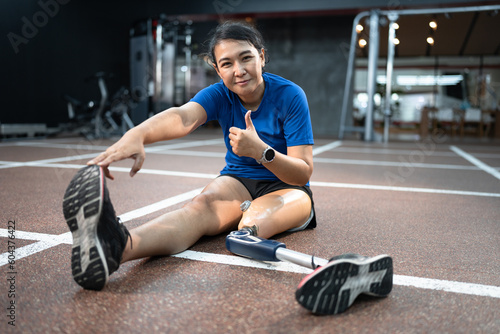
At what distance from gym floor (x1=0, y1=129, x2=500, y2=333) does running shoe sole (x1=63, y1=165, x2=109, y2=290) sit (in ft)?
0.25

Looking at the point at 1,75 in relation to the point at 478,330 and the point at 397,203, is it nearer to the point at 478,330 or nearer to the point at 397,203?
the point at 397,203

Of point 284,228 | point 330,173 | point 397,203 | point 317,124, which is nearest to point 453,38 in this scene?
point 317,124

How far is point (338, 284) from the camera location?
1.10 m

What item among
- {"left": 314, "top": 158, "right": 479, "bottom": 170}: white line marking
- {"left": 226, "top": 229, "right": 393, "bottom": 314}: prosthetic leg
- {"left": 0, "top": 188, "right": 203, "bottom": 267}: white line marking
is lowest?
Result: {"left": 314, "top": 158, "right": 479, "bottom": 170}: white line marking

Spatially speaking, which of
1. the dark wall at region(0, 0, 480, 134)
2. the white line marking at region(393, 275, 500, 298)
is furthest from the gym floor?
the dark wall at region(0, 0, 480, 134)

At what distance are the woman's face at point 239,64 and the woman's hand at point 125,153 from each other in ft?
1.46

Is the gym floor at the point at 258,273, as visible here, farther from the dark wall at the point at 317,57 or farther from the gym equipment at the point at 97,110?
the dark wall at the point at 317,57

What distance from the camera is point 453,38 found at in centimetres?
1371

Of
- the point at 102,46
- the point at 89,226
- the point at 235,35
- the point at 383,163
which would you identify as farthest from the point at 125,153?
the point at 102,46

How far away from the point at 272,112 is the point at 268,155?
39 cm

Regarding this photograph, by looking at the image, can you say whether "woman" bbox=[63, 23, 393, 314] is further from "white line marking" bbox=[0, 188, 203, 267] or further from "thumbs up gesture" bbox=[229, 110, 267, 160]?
"white line marking" bbox=[0, 188, 203, 267]

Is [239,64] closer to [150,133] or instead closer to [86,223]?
[150,133]

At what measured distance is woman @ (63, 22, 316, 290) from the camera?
3.86 feet

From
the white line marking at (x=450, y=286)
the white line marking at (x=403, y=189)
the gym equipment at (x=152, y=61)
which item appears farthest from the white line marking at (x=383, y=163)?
the gym equipment at (x=152, y=61)
